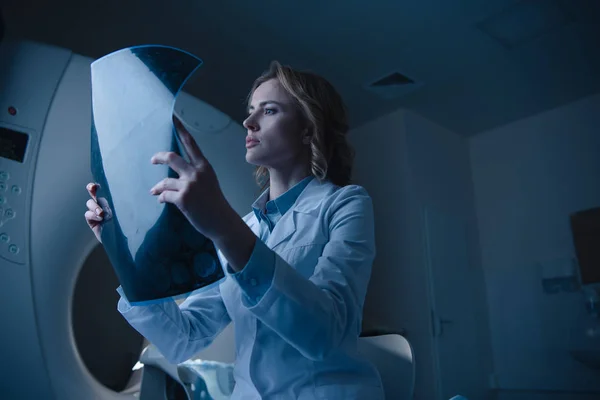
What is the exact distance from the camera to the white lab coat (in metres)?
0.52

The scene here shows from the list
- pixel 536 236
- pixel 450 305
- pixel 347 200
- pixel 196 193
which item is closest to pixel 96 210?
pixel 196 193

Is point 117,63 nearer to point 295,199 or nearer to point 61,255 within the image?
point 295,199

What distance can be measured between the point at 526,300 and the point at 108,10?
106 inches

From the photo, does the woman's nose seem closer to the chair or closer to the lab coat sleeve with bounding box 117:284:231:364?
the lab coat sleeve with bounding box 117:284:231:364

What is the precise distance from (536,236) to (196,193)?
2.93 metres

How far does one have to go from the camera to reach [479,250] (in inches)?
127

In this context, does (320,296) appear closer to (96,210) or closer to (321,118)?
(96,210)

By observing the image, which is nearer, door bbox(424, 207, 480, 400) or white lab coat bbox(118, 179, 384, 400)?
white lab coat bbox(118, 179, 384, 400)

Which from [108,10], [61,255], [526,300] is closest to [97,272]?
[61,255]

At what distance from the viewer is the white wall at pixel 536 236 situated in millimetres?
2764

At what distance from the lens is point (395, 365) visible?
887mm

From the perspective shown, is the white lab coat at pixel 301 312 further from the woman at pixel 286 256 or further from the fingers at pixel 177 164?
A: the fingers at pixel 177 164

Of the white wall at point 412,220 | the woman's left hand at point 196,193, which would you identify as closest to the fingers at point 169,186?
the woman's left hand at point 196,193

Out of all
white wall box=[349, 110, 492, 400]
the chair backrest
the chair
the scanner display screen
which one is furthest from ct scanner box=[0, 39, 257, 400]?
white wall box=[349, 110, 492, 400]
